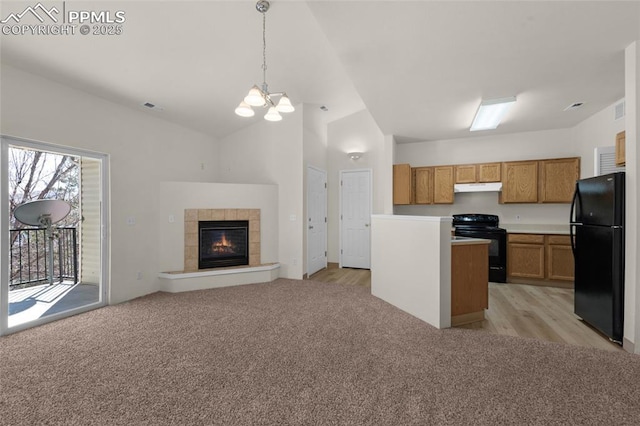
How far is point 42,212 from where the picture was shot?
345cm

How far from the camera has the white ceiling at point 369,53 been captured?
2193 millimetres

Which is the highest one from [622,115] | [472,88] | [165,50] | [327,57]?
[327,57]

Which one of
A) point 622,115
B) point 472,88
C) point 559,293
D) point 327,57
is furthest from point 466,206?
point 327,57

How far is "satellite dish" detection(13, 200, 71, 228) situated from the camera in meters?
3.20

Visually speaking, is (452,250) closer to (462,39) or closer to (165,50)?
(462,39)

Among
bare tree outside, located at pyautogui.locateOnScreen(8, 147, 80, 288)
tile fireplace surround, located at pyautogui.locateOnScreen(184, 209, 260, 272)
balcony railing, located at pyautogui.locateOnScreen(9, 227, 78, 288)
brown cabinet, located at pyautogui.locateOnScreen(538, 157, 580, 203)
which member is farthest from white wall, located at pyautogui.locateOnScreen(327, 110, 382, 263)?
balcony railing, located at pyautogui.locateOnScreen(9, 227, 78, 288)

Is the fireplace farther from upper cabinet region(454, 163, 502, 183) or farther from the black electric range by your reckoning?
upper cabinet region(454, 163, 502, 183)

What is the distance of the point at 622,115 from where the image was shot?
3654 millimetres

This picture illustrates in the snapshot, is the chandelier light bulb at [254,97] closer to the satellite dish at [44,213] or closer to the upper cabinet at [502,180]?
the satellite dish at [44,213]

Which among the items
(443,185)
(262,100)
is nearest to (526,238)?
(443,185)

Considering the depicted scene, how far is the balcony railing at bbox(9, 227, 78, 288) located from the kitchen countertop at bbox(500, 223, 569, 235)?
7357 mm

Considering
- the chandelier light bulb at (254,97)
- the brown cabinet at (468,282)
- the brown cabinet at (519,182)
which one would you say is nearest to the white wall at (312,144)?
the chandelier light bulb at (254,97)

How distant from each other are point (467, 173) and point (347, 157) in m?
2.49

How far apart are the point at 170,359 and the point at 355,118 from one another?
18.0 ft
